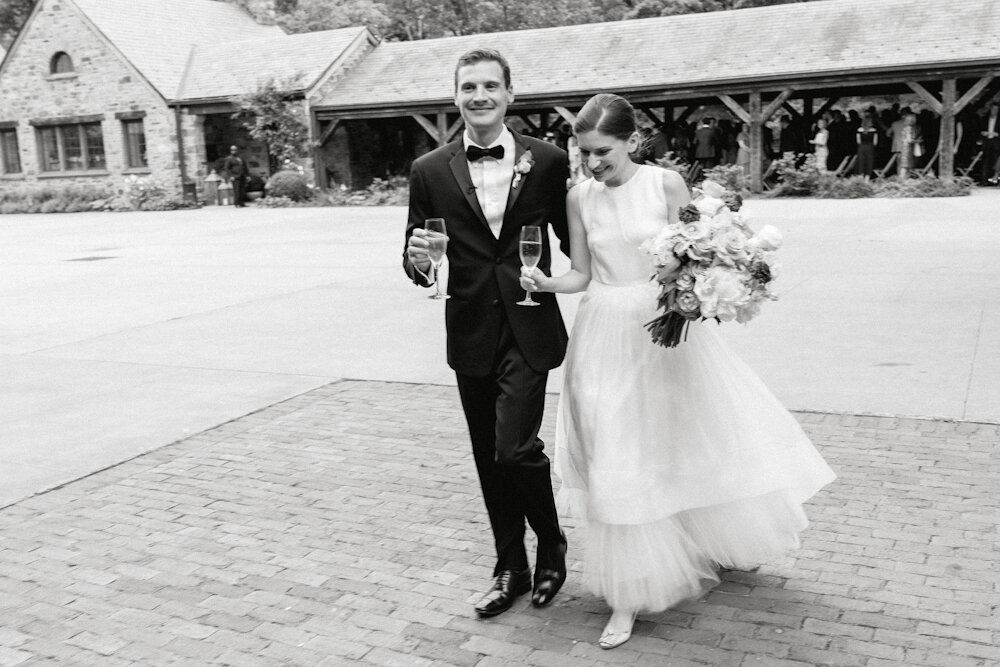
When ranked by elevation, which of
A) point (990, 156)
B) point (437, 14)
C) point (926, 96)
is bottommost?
point (990, 156)

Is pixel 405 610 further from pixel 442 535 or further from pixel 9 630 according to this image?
pixel 9 630

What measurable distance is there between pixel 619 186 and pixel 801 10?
25.8 meters

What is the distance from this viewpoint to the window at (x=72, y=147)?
3406 centimetres

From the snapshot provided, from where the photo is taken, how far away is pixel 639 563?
3.35 m

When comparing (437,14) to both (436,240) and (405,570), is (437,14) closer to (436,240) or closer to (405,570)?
(405,570)

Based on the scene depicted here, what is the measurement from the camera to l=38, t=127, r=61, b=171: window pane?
115 feet

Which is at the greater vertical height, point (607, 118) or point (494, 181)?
point (607, 118)

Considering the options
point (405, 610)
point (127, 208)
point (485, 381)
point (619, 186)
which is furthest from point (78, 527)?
point (127, 208)

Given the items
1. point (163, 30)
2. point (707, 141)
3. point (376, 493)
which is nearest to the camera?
point (376, 493)

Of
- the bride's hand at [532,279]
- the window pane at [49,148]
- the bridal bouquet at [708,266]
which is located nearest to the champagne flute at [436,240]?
the bride's hand at [532,279]

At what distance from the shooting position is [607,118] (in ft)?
11.1

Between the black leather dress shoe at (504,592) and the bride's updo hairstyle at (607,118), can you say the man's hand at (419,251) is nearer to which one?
the bride's updo hairstyle at (607,118)

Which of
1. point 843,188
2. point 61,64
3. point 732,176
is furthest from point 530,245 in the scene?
point 61,64

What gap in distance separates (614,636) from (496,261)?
131 cm
